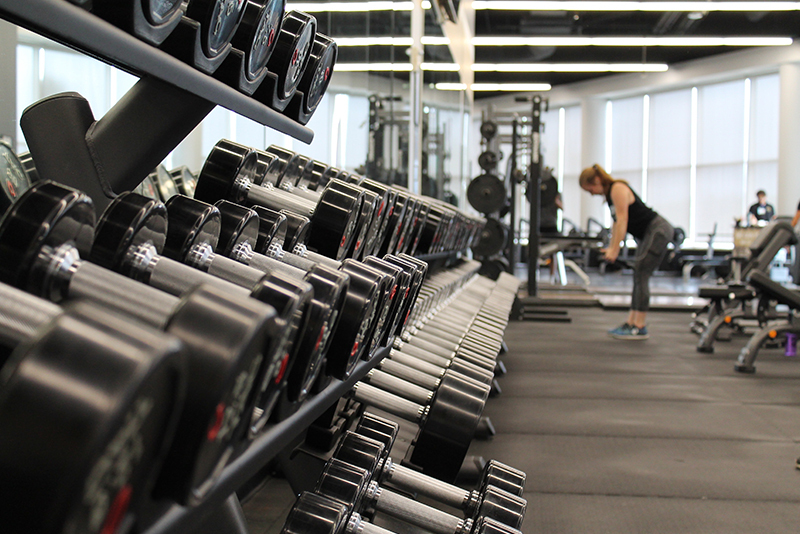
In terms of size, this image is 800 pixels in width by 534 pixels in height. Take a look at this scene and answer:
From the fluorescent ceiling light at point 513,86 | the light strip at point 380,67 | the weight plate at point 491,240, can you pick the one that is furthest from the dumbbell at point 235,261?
the fluorescent ceiling light at point 513,86

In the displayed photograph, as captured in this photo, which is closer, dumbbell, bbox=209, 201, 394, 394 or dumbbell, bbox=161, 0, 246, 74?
dumbbell, bbox=161, 0, 246, 74

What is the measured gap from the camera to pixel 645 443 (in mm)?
2645

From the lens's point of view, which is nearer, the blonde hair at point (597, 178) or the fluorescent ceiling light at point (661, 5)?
the blonde hair at point (597, 178)

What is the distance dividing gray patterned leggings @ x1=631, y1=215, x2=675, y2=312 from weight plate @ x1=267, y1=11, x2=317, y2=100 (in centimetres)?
482

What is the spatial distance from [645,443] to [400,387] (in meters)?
1.46

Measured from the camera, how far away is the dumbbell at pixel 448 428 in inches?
56.4

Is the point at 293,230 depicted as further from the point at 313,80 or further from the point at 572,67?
the point at 572,67

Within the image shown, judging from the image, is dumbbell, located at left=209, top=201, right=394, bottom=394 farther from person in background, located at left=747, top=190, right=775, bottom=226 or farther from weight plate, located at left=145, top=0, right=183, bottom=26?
person in background, located at left=747, top=190, right=775, bottom=226

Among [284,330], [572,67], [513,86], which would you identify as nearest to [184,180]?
[284,330]

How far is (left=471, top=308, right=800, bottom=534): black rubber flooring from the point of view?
6.39 feet

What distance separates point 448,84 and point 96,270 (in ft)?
24.3

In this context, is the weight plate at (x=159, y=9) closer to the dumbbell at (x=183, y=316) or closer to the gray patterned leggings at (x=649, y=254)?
the dumbbell at (x=183, y=316)

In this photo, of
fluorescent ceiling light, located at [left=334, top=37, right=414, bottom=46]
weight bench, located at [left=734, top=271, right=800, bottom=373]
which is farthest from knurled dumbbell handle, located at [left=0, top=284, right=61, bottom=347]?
weight bench, located at [left=734, top=271, right=800, bottom=373]

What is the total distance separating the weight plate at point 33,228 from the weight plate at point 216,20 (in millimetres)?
291
